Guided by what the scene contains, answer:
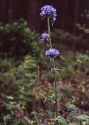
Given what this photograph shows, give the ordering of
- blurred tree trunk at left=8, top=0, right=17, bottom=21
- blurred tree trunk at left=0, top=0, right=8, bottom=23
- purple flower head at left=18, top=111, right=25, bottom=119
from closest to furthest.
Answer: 1. purple flower head at left=18, top=111, right=25, bottom=119
2. blurred tree trunk at left=8, top=0, right=17, bottom=21
3. blurred tree trunk at left=0, top=0, right=8, bottom=23

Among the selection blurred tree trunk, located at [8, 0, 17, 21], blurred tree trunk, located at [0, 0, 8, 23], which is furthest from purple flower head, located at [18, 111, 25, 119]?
blurred tree trunk, located at [0, 0, 8, 23]

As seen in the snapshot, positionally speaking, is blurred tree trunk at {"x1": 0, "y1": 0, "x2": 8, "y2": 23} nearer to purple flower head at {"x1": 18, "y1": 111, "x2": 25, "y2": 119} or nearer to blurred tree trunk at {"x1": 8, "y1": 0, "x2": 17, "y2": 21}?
blurred tree trunk at {"x1": 8, "y1": 0, "x2": 17, "y2": 21}

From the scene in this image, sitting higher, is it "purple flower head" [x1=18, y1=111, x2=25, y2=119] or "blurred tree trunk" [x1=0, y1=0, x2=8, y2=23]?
"purple flower head" [x1=18, y1=111, x2=25, y2=119]

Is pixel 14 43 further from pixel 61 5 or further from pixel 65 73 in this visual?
pixel 61 5

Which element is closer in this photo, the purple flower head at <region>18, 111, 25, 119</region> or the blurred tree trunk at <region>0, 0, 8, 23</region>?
the purple flower head at <region>18, 111, 25, 119</region>

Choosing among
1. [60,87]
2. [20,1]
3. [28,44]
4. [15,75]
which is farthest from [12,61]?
[20,1]

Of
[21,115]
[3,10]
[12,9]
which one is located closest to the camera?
[21,115]

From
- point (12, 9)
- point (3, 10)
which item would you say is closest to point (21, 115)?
point (12, 9)

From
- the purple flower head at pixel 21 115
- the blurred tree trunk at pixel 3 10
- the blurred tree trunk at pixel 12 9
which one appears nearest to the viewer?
the purple flower head at pixel 21 115

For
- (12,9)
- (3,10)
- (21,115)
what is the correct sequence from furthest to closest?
1. (3,10)
2. (12,9)
3. (21,115)

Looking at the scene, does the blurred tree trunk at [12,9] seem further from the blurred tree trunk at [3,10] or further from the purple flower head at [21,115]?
the purple flower head at [21,115]

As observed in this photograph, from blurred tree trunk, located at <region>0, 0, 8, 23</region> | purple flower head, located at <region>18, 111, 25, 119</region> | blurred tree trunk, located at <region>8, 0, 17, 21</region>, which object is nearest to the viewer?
purple flower head, located at <region>18, 111, 25, 119</region>

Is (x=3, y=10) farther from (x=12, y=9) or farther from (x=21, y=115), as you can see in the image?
(x=21, y=115)

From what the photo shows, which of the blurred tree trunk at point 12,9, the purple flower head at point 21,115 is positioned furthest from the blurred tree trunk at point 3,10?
the purple flower head at point 21,115
